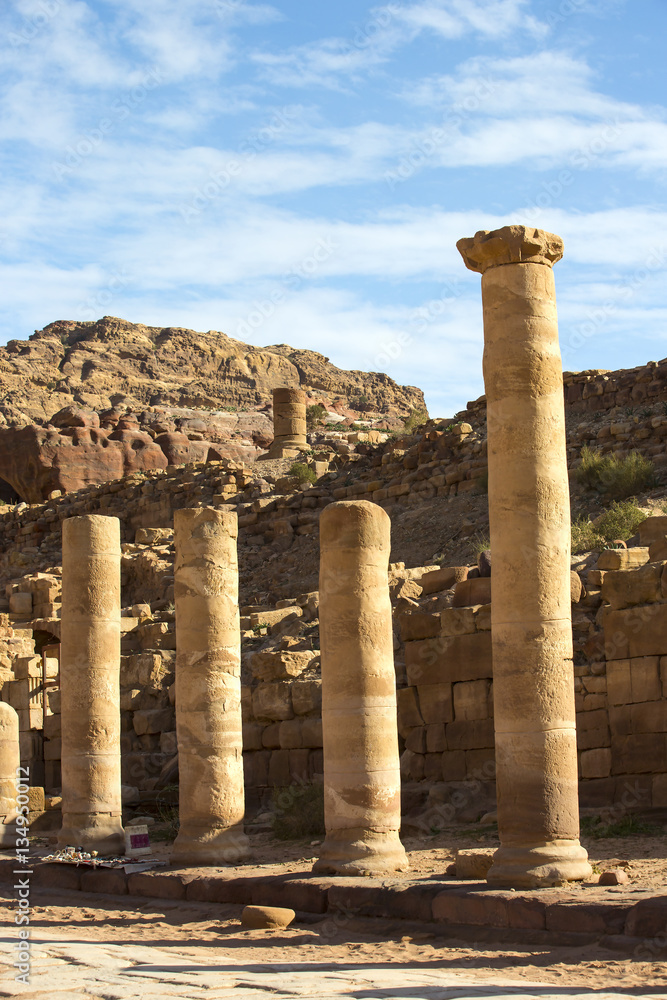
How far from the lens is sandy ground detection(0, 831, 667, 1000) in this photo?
28.3 ft

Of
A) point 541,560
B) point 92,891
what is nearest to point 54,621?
point 92,891

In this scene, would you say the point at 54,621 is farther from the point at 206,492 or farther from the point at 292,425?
the point at 292,425

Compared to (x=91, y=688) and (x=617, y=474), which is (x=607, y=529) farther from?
(x=91, y=688)

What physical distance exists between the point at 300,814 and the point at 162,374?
6669 centimetres

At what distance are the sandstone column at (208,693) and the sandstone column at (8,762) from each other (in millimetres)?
4607

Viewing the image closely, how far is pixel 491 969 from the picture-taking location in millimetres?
9297

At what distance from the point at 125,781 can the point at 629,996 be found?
14.2m

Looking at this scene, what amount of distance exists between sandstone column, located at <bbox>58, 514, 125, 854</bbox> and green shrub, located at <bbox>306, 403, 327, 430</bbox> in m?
45.8

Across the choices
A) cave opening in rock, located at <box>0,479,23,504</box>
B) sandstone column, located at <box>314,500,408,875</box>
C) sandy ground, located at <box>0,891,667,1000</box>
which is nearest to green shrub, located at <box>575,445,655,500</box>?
sandstone column, located at <box>314,500,408,875</box>

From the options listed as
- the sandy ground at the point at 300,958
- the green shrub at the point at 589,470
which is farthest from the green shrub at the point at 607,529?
the sandy ground at the point at 300,958

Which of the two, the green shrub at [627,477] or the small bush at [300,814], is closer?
the small bush at [300,814]

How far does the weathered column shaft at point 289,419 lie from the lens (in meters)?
47.8

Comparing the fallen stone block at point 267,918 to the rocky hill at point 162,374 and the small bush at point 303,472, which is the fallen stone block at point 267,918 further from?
the rocky hill at point 162,374

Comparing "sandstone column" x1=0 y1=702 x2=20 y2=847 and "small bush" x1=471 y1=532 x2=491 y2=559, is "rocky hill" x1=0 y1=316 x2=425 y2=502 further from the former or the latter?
"sandstone column" x1=0 y1=702 x2=20 y2=847
